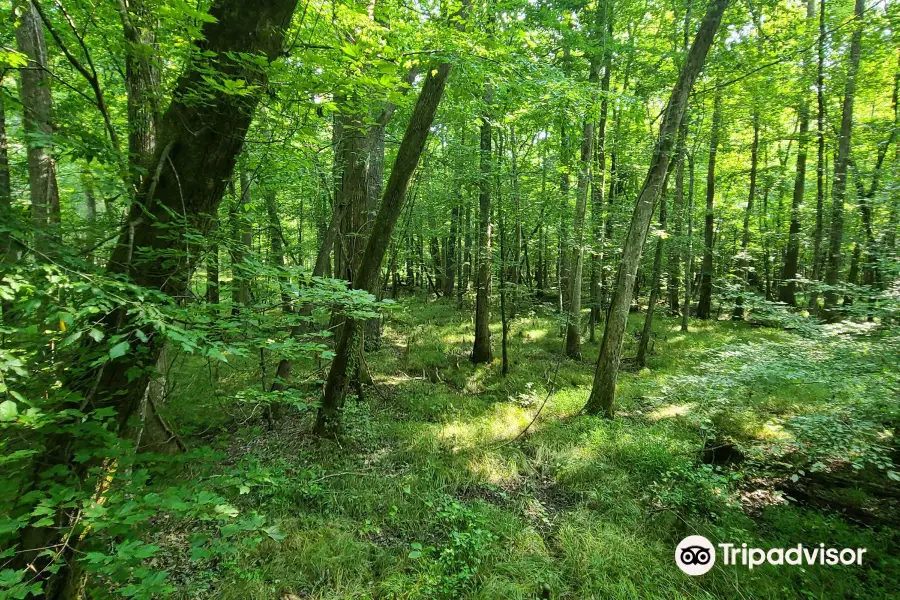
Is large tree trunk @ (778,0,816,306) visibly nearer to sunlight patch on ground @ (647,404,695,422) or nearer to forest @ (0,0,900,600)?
forest @ (0,0,900,600)

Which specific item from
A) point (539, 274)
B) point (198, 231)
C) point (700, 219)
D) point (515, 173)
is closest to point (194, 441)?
point (198, 231)

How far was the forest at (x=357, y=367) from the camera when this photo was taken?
1.92m

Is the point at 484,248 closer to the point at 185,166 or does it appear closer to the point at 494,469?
the point at 494,469

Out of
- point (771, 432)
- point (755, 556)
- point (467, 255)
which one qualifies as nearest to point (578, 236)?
point (771, 432)

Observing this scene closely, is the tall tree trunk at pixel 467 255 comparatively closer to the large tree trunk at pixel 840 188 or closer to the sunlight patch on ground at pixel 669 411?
the sunlight patch on ground at pixel 669 411

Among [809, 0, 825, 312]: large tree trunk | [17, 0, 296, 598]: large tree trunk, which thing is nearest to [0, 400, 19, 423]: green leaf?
[17, 0, 296, 598]: large tree trunk

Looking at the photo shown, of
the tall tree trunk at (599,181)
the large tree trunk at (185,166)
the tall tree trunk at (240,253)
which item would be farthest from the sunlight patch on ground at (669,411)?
the large tree trunk at (185,166)

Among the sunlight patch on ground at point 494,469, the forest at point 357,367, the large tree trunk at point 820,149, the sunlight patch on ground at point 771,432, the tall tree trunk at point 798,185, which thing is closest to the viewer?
the forest at point 357,367

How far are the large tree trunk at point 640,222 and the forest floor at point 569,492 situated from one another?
2.27ft

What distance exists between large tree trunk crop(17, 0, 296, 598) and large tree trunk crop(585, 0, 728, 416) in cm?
584

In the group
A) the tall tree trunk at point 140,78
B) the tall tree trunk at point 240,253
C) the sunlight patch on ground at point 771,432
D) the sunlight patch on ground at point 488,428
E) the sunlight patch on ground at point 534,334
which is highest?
the tall tree trunk at point 140,78

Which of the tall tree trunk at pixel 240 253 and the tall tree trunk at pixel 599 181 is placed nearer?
the tall tree trunk at pixel 240 253

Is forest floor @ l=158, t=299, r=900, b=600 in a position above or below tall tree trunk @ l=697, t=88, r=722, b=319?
below

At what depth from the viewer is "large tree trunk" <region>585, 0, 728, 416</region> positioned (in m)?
5.79
